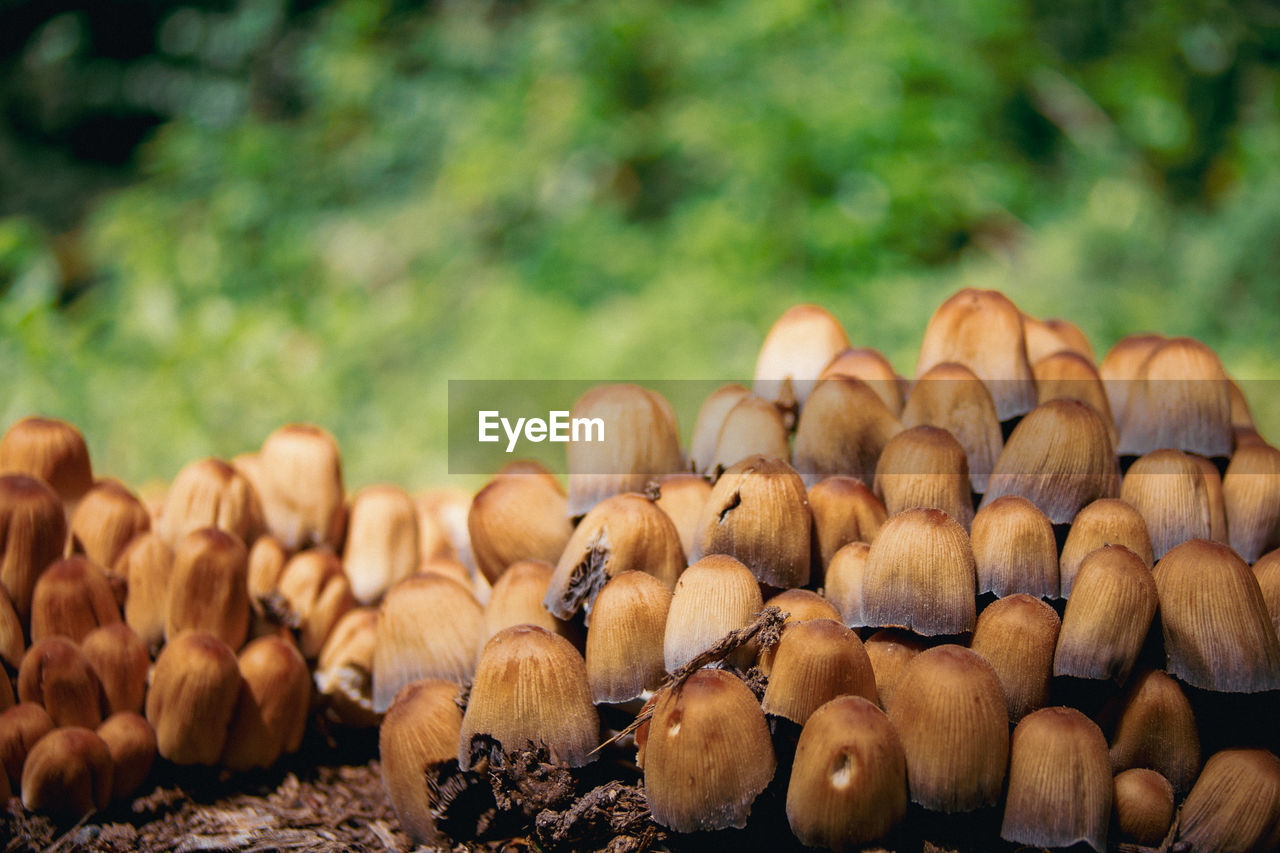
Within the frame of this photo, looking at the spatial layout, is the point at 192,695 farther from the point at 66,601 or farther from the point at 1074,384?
the point at 1074,384

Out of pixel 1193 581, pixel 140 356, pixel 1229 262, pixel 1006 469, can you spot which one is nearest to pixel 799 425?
pixel 1006 469

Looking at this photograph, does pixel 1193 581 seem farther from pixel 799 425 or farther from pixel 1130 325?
pixel 1130 325

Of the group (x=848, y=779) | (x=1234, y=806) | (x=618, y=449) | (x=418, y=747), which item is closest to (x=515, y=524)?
(x=618, y=449)

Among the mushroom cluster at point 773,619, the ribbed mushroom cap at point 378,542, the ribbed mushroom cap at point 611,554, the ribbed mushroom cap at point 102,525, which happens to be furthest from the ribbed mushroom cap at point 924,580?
the ribbed mushroom cap at point 102,525

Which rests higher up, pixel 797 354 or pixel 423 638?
pixel 797 354

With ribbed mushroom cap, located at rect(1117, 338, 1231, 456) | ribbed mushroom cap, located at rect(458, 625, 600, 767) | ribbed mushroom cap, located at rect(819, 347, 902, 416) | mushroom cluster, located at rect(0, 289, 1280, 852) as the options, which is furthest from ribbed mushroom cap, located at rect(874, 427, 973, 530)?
ribbed mushroom cap, located at rect(458, 625, 600, 767)
